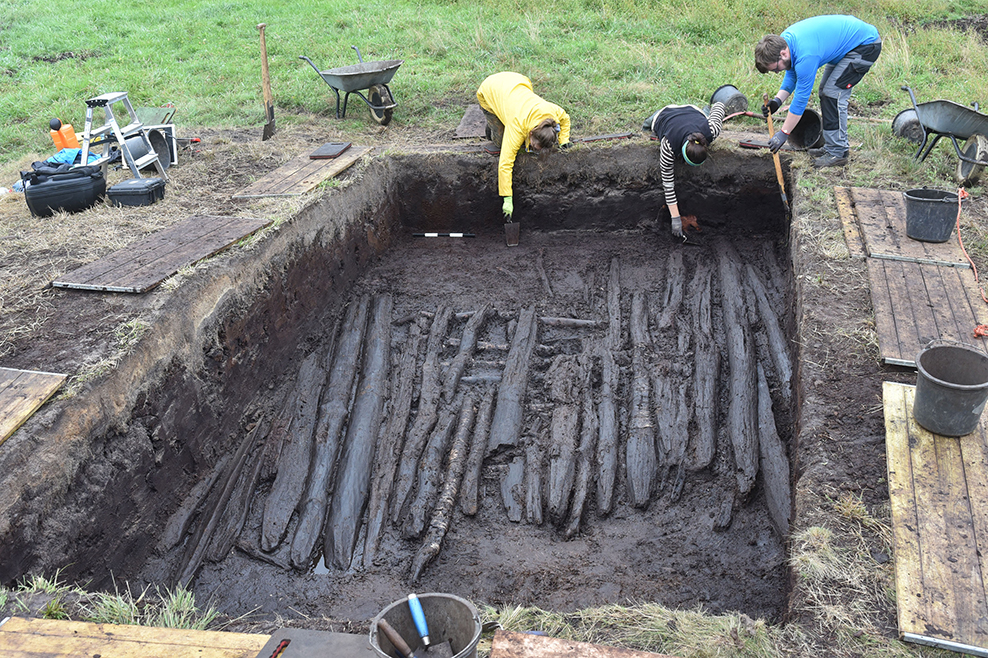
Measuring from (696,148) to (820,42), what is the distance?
1.37 meters

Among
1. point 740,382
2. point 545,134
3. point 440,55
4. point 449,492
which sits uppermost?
point 440,55

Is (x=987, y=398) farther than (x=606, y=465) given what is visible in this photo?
No

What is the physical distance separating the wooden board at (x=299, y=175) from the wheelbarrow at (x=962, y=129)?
567 centimetres

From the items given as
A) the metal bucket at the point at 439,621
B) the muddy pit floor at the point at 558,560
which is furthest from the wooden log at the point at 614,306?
the metal bucket at the point at 439,621

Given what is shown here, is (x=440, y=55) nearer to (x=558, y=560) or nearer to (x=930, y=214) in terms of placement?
(x=930, y=214)

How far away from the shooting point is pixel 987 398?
3.12 meters

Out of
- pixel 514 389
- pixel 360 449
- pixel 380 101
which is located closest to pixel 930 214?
pixel 514 389

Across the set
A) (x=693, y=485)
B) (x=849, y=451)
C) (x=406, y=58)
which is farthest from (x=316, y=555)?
(x=406, y=58)

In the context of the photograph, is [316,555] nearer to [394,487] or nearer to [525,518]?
[394,487]

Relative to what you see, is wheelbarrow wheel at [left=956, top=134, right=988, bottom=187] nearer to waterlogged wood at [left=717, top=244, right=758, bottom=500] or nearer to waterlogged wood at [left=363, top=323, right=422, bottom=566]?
waterlogged wood at [left=717, top=244, right=758, bottom=500]

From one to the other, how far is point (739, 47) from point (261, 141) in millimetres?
7008

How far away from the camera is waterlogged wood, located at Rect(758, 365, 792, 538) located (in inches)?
166

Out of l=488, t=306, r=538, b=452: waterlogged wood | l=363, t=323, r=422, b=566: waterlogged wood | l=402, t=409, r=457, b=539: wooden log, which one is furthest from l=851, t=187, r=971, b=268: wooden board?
l=363, t=323, r=422, b=566: waterlogged wood

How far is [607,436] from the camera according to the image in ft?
16.3
